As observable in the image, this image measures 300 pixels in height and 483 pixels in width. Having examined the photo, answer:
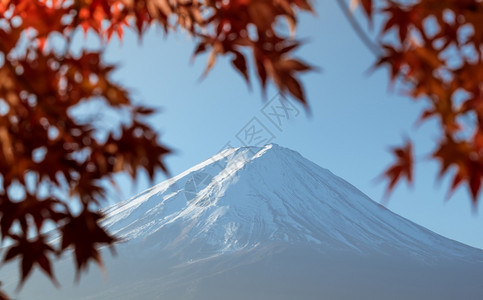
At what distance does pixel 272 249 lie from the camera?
104 metres

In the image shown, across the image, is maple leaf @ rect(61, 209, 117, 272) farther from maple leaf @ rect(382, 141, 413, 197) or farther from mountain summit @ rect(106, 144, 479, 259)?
mountain summit @ rect(106, 144, 479, 259)

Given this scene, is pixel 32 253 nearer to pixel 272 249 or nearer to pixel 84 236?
pixel 84 236

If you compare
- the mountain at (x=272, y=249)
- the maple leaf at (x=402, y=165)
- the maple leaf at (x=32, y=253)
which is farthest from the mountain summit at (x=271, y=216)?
the maple leaf at (x=402, y=165)

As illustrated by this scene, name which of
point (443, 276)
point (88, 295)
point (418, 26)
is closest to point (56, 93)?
point (418, 26)

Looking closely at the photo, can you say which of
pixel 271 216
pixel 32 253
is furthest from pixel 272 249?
pixel 32 253

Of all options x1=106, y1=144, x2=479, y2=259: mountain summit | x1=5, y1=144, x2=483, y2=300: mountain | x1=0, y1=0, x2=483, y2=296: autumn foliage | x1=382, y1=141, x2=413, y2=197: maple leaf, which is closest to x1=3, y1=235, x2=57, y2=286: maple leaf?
x1=0, y1=0, x2=483, y2=296: autumn foliage

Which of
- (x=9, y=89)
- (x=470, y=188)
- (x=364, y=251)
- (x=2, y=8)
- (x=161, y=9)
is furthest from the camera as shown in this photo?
(x=364, y=251)

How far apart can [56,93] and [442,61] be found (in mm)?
1036

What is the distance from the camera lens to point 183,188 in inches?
4636

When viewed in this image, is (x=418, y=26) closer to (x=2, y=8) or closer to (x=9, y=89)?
(x=9, y=89)

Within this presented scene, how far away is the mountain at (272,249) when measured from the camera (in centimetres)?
9738

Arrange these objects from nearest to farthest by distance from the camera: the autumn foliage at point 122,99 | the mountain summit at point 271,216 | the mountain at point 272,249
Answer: the autumn foliage at point 122,99
the mountain at point 272,249
the mountain summit at point 271,216

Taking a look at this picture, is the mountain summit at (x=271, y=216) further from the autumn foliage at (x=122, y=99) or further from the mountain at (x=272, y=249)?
the autumn foliage at (x=122, y=99)

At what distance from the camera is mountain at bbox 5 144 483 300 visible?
97.4 m
